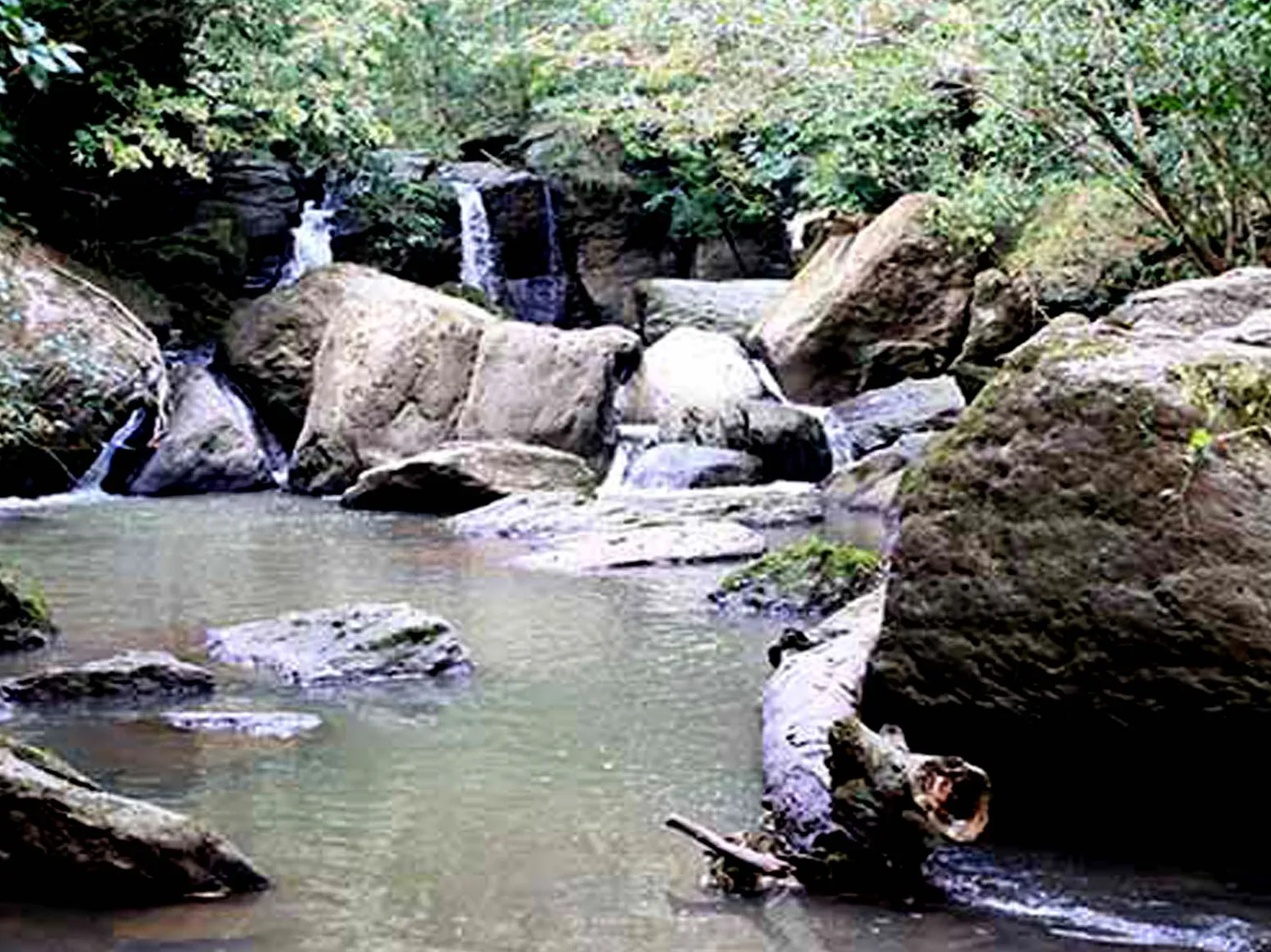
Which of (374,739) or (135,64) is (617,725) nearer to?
(374,739)

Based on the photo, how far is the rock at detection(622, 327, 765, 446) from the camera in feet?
63.5

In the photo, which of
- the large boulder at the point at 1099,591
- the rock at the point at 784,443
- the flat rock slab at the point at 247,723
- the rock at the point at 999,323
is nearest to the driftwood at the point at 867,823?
the large boulder at the point at 1099,591

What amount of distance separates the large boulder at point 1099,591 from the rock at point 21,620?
546 cm

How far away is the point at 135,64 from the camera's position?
17422mm

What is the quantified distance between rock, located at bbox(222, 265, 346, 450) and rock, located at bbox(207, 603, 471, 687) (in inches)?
391

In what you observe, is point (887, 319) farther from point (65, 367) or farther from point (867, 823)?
point (867, 823)

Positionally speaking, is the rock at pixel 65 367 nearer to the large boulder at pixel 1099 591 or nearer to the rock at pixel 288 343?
the rock at pixel 288 343

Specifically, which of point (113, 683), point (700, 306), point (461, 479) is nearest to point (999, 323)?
point (700, 306)

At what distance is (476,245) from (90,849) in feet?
66.7

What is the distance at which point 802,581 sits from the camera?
36.8ft

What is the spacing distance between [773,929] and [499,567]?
26.3ft

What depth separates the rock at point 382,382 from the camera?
723 inches

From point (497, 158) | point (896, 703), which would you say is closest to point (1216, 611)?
point (896, 703)

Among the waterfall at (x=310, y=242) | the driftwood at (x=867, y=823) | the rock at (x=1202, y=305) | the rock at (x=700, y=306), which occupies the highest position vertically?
the waterfall at (x=310, y=242)
